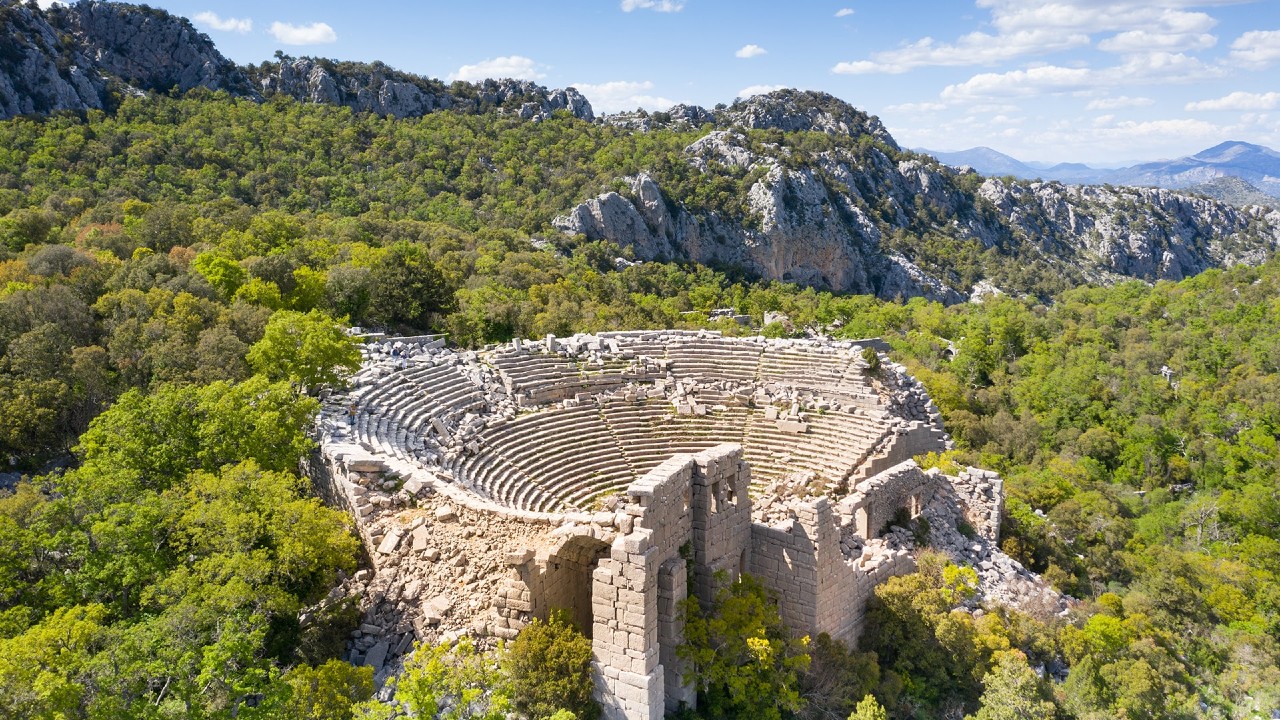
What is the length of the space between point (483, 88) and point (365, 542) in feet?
260

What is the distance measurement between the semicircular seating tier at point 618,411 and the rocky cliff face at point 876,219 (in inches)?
1493

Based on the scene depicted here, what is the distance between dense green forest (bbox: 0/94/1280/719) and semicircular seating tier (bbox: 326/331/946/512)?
6.50 ft

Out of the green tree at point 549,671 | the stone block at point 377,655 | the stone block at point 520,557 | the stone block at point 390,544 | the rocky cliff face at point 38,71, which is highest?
the rocky cliff face at point 38,71

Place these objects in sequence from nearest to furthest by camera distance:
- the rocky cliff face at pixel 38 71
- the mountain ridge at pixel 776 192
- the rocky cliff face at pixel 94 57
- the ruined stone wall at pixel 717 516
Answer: the ruined stone wall at pixel 717 516
the rocky cliff face at pixel 38 71
the rocky cliff face at pixel 94 57
the mountain ridge at pixel 776 192

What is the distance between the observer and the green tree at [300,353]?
18.5 m

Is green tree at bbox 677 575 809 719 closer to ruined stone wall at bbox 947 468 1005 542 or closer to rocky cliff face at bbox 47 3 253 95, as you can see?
ruined stone wall at bbox 947 468 1005 542

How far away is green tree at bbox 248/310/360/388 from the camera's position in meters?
18.5

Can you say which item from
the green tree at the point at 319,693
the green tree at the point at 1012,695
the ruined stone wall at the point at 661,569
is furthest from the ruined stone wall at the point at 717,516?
the green tree at the point at 319,693

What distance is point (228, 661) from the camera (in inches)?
348

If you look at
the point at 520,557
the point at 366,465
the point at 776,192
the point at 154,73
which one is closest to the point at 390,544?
the point at 366,465

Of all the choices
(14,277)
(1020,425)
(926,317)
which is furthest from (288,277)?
(926,317)

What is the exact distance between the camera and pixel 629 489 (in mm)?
10359

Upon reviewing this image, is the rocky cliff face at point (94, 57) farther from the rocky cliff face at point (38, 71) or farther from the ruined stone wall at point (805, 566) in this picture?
the ruined stone wall at point (805, 566)

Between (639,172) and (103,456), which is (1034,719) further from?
(639,172)
